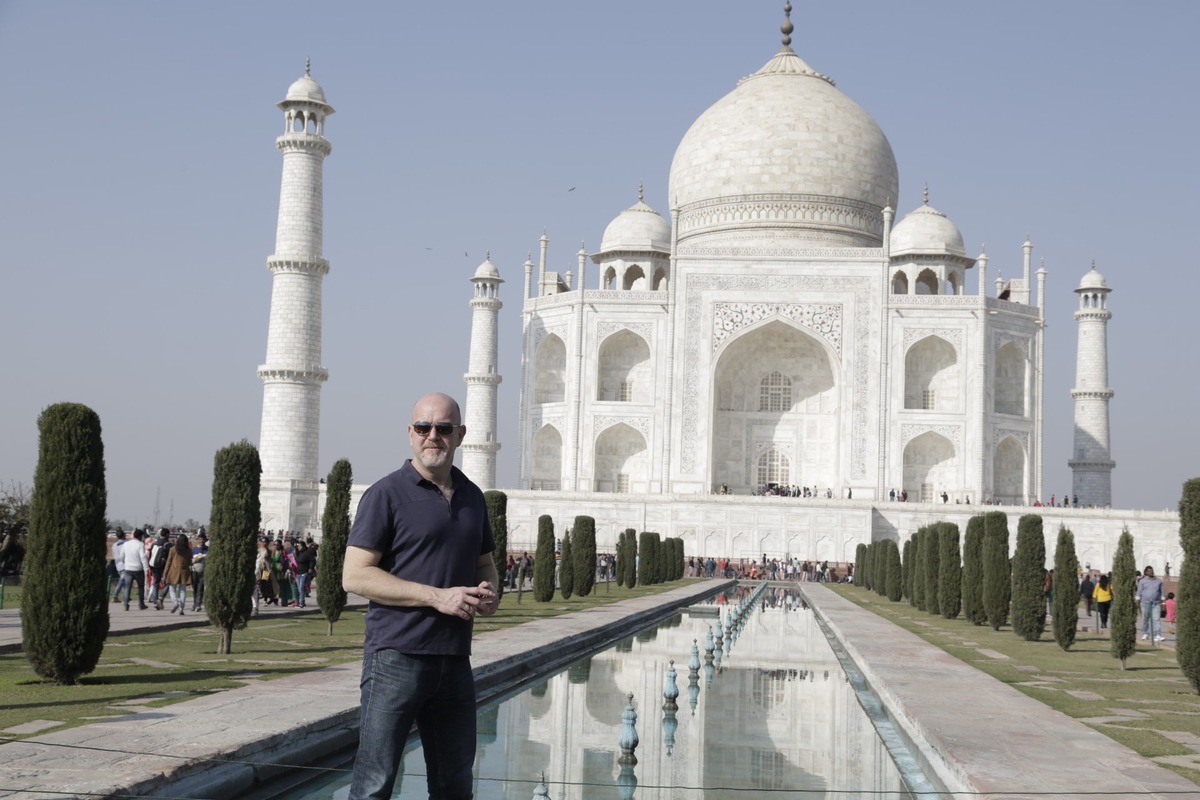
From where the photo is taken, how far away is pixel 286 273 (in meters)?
26.5

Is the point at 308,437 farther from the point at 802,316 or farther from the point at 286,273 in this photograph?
the point at 802,316

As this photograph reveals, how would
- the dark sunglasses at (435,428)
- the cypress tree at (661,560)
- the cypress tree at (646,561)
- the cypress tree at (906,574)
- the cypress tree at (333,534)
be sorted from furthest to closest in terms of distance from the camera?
the cypress tree at (661,560) < the cypress tree at (646,561) < the cypress tree at (906,574) < the cypress tree at (333,534) < the dark sunglasses at (435,428)

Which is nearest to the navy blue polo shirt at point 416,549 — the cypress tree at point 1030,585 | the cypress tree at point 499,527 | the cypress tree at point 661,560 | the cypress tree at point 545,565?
the cypress tree at point 1030,585

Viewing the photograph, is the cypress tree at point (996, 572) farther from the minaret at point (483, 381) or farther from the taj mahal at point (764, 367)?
the minaret at point (483, 381)

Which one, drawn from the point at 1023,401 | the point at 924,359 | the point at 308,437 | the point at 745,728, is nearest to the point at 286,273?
the point at 308,437

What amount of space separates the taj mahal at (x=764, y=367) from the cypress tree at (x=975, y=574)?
505 inches

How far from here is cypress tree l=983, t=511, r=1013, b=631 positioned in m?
14.0

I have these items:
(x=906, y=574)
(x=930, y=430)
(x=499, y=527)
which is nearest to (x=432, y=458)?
(x=499, y=527)

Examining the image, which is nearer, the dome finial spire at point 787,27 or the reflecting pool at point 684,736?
the reflecting pool at point 684,736

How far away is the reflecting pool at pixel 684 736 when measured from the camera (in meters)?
5.20

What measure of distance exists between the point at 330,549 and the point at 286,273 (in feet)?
53.2

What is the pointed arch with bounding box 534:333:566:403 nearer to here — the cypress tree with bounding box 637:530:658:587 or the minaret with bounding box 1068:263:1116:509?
the cypress tree with bounding box 637:530:658:587

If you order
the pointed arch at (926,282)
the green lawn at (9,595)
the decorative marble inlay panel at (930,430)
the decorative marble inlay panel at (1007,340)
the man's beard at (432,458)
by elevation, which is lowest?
the green lawn at (9,595)

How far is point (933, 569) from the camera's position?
17094 millimetres
